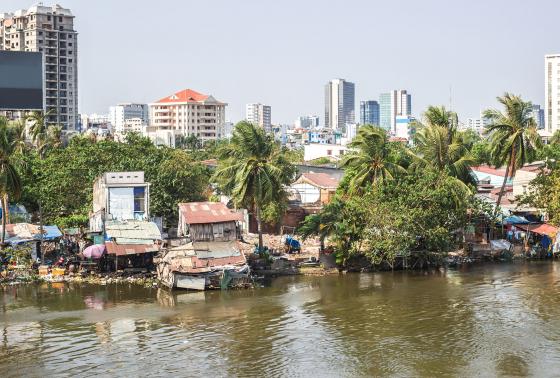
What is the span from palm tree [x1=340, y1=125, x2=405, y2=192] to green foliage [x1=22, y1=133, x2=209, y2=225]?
1007 centimetres

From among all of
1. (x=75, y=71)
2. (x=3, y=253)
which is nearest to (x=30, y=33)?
(x=75, y=71)

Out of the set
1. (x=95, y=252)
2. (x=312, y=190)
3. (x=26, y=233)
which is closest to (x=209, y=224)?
(x=95, y=252)

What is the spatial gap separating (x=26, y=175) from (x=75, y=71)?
64.4 metres

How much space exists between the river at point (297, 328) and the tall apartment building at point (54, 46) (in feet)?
245

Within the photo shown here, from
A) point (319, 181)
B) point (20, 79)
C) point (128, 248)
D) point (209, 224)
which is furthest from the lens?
point (319, 181)

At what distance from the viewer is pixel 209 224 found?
106ft

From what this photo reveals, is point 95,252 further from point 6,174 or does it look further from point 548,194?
point 548,194

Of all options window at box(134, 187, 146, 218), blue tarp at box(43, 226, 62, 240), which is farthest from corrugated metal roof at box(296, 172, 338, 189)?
blue tarp at box(43, 226, 62, 240)

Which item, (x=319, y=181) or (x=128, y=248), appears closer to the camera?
(x=128, y=248)

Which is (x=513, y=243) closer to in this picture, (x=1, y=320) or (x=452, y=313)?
(x=452, y=313)

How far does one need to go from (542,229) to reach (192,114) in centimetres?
10521

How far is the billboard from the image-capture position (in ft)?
117

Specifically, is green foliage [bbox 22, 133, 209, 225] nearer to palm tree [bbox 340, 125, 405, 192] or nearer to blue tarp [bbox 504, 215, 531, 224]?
palm tree [bbox 340, 125, 405, 192]

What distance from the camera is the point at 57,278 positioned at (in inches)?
1248
